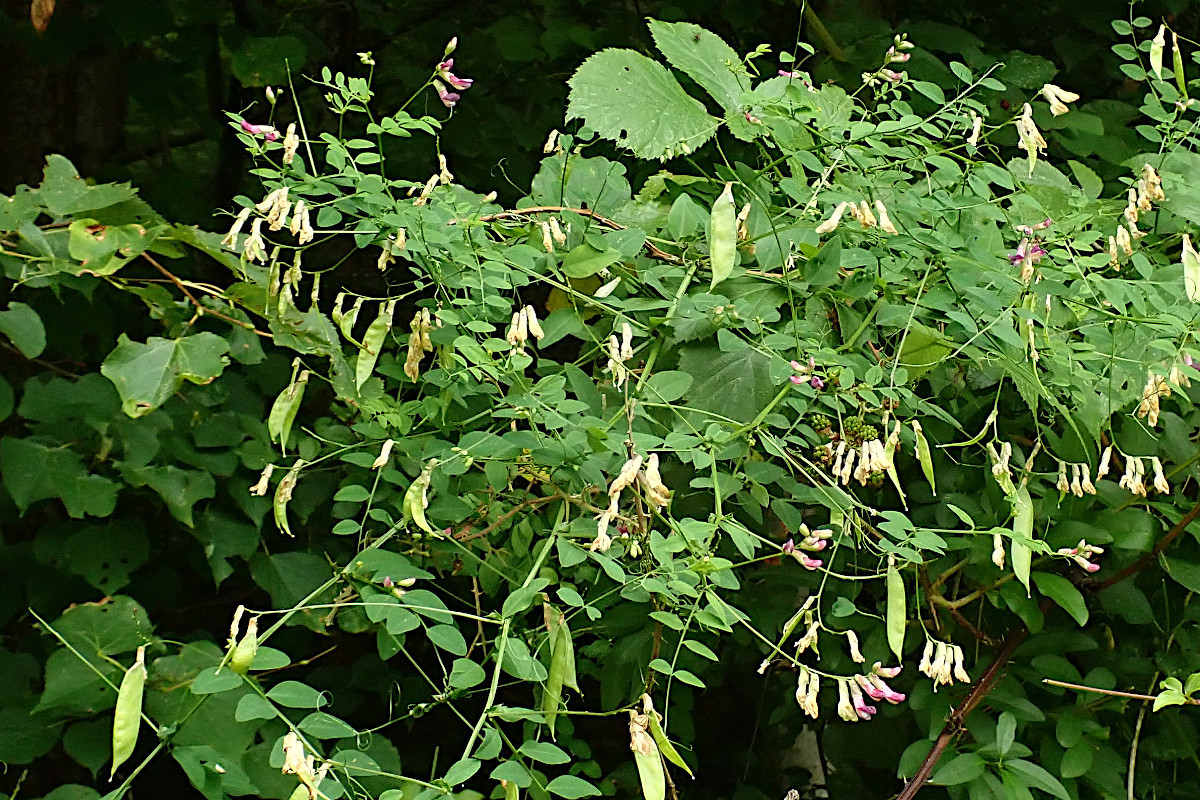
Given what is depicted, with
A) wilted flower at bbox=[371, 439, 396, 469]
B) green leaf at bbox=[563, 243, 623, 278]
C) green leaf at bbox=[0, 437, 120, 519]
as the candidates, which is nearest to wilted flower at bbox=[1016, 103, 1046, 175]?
green leaf at bbox=[563, 243, 623, 278]

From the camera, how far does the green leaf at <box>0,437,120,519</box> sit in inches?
47.0

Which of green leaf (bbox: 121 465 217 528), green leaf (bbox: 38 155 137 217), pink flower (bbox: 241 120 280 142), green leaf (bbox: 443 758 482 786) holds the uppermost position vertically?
pink flower (bbox: 241 120 280 142)

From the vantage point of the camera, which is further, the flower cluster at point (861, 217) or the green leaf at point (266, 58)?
the green leaf at point (266, 58)

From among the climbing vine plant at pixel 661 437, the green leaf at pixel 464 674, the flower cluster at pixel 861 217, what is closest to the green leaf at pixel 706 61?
the climbing vine plant at pixel 661 437

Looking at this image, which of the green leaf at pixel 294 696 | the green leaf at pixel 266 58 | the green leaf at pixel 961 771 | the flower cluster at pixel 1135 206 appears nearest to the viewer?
the green leaf at pixel 294 696

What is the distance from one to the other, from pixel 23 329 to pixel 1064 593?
1.10 metres

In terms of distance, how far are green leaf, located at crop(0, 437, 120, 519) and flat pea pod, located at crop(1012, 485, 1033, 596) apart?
3.04ft

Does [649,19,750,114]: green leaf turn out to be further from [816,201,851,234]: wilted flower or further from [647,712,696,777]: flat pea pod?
[647,712,696,777]: flat pea pod

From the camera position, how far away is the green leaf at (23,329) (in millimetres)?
1081

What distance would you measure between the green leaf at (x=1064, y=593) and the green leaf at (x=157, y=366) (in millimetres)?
872

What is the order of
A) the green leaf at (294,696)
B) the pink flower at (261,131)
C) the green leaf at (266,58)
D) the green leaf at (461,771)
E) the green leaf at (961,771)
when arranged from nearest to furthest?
1. the green leaf at (461,771)
2. the green leaf at (294,696)
3. the pink flower at (261,131)
4. the green leaf at (961,771)
5. the green leaf at (266,58)

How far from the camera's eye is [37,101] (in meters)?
2.27

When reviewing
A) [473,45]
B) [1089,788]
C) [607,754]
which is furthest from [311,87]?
[1089,788]

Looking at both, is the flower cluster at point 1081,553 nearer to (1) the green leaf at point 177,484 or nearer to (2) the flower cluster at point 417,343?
(2) the flower cluster at point 417,343
